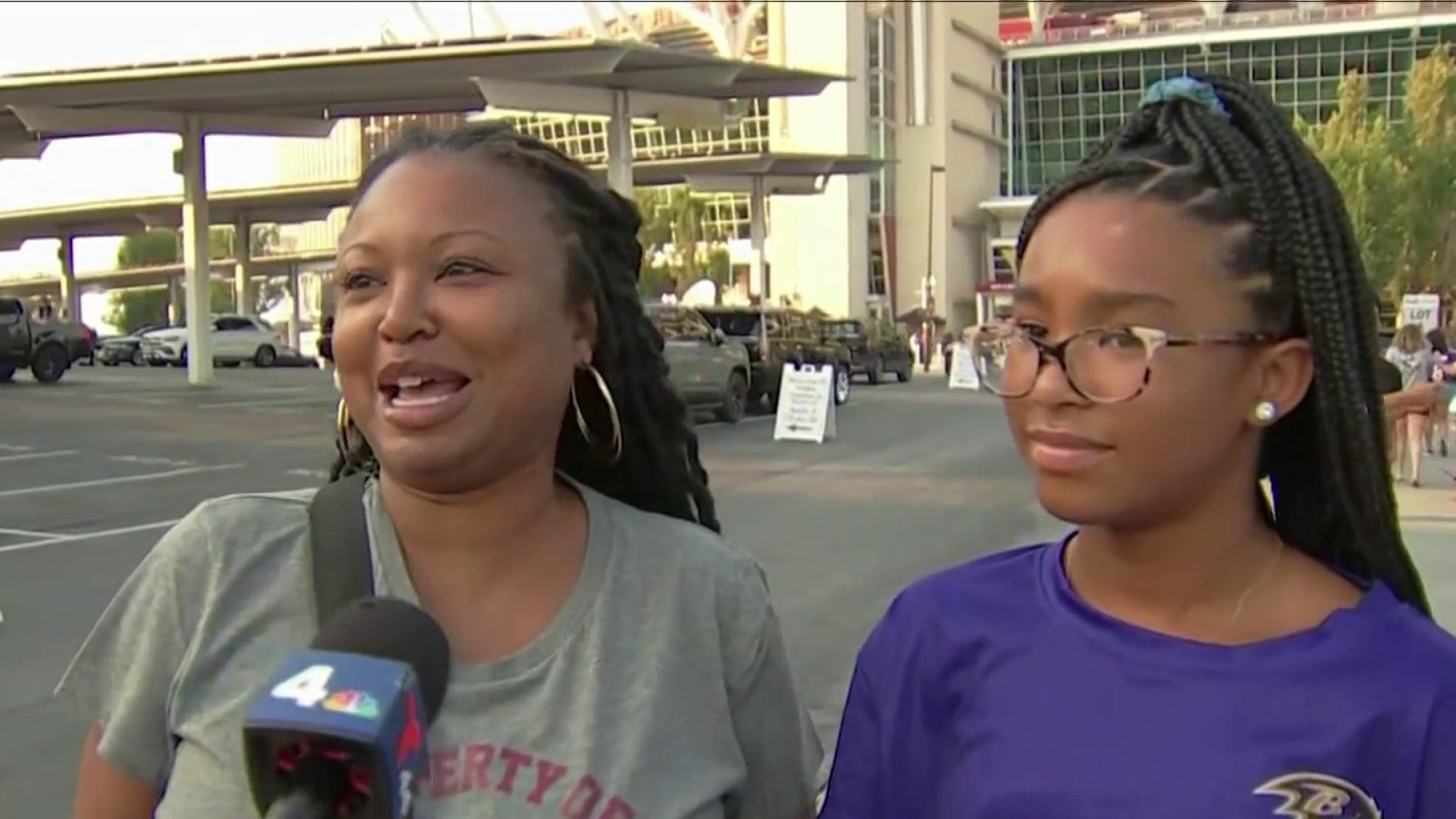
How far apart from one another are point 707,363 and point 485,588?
736 inches

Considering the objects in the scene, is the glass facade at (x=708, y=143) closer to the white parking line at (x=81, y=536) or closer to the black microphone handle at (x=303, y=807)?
the white parking line at (x=81, y=536)

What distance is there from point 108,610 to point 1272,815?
1318 millimetres

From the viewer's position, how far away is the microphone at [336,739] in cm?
129

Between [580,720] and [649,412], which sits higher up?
[649,412]

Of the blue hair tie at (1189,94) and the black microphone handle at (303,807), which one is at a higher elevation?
the blue hair tie at (1189,94)

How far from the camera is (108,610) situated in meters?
1.79

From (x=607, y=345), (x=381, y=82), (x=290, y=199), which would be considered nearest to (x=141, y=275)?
(x=290, y=199)

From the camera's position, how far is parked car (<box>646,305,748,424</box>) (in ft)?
65.8

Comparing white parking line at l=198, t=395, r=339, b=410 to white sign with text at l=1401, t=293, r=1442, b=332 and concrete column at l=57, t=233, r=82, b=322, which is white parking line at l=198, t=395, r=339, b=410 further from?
concrete column at l=57, t=233, r=82, b=322

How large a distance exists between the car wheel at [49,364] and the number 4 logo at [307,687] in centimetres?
3117

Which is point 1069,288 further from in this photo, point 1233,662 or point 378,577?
point 378,577

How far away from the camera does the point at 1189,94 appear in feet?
5.87

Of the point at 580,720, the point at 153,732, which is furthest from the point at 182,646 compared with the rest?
the point at 580,720

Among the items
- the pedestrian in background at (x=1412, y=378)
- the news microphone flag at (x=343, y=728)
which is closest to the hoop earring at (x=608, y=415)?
the news microphone flag at (x=343, y=728)
